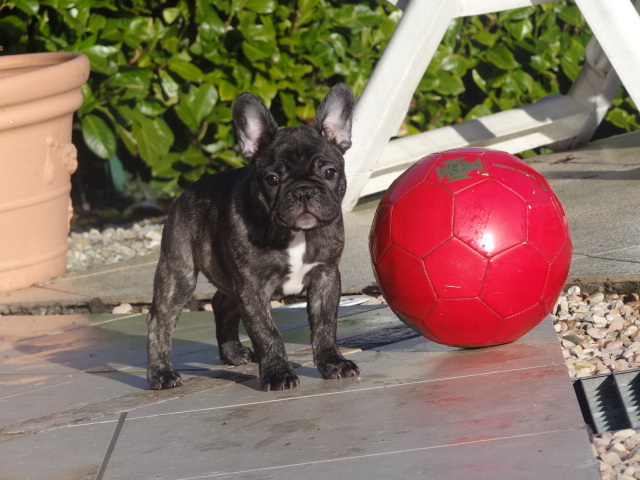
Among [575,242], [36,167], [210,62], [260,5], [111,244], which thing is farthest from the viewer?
[210,62]

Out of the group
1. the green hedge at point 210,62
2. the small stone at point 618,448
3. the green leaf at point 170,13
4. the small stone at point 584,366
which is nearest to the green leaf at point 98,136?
the green hedge at point 210,62

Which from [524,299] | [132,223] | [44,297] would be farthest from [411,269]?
[132,223]

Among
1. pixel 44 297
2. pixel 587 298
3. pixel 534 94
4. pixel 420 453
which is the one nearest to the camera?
pixel 420 453

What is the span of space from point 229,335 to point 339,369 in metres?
0.82

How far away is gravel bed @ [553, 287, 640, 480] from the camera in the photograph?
4.52 m

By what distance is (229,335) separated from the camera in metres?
5.13

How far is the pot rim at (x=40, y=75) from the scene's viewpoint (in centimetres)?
654

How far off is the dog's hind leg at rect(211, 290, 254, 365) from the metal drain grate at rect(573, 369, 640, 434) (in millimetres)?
1576

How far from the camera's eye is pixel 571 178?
7828 mm

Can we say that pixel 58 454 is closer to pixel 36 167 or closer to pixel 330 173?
pixel 330 173

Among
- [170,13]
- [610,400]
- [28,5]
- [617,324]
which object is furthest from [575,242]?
[28,5]

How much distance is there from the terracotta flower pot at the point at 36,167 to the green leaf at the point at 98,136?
0.47 m

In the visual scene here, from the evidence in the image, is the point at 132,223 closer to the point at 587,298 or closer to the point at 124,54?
the point at 124,54

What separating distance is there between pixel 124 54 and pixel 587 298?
14.3 ft
